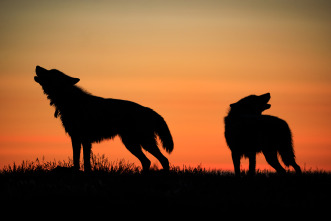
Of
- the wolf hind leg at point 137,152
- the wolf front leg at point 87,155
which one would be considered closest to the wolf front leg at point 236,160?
the wolf hind leg at point 137,152

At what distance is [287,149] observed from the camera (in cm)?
1146

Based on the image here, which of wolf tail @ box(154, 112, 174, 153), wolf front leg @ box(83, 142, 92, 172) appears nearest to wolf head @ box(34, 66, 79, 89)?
wolf front leg @ box(83, 142, 92, 172)

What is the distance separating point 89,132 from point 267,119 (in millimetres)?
4087

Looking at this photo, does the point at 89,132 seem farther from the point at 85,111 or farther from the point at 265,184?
the point at 265,184

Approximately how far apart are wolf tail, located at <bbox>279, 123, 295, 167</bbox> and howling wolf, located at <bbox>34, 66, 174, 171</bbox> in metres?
2.65

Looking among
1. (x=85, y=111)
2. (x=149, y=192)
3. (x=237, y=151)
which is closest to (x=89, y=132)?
(x=85, y=111)

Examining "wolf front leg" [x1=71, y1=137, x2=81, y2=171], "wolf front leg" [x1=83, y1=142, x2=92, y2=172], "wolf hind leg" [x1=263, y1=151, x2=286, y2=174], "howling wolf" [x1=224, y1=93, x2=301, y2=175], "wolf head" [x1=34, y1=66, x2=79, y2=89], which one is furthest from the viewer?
"wolf hind leg" [x1=263, y1=151, x2=286, y2=174]

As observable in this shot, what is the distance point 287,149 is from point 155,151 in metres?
3.17

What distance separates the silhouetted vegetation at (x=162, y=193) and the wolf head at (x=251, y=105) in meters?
2.80

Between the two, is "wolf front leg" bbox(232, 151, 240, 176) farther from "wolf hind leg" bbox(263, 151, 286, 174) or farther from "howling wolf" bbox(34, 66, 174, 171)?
"howling wolf" bbox(34, 66, 174, 171)

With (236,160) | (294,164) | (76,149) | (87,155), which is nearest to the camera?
(87,155)

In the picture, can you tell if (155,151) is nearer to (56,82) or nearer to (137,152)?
(137,152)

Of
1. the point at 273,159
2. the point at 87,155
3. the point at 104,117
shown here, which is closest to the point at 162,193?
the point at 87,155

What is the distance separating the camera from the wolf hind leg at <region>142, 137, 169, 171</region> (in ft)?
35.3
